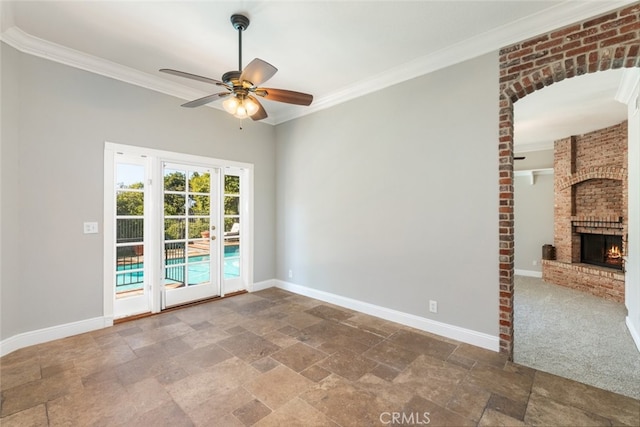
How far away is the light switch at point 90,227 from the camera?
3.30 metres

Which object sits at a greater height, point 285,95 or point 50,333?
point 285,95

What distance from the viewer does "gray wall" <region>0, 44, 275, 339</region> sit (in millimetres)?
2828

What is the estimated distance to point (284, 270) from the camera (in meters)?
5.13

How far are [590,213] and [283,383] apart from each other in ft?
22.6

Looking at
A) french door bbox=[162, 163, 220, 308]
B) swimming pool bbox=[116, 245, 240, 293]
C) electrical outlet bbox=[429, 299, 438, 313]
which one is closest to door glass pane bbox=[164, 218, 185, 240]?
french door bbox=[162, 163, 220, 308]

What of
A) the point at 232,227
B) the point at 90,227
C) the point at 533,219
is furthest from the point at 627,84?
the point at 90,227

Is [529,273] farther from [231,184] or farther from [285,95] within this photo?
[285,95]

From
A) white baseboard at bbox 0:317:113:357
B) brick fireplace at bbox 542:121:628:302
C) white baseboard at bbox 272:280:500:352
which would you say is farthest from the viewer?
brick fireplace at bbox 542:121:628:302

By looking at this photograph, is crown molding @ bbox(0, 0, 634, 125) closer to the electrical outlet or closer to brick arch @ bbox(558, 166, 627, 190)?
the electrical outlet

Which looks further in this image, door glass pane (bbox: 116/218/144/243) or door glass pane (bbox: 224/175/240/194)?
door glass pane (bbox: 224/175/240/194)

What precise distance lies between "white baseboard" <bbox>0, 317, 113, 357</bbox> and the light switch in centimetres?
102

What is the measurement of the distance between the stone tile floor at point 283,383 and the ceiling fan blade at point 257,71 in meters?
2.49

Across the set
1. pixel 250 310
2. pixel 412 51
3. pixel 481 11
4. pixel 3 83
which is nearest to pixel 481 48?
pixel 481 11

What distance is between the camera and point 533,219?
6.82 metres
